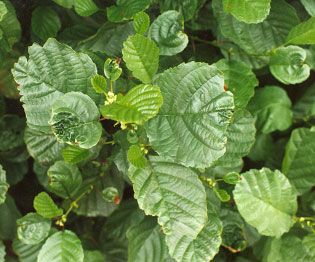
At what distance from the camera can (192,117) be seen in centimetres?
81

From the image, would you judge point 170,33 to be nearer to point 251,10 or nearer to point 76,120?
point 251,10

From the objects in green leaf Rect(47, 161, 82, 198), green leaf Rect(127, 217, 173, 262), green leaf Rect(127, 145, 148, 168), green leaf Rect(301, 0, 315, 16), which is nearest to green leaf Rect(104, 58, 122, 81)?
green leaf Rect(127, 145, 148, 168)

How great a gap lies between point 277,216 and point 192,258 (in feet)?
0.81

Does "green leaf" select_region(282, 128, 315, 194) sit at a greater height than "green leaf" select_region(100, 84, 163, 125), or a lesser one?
lesser

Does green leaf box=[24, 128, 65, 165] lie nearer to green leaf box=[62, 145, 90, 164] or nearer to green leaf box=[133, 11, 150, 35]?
green leaf box=[62, 145, 90, 164]

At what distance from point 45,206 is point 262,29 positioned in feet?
1.91

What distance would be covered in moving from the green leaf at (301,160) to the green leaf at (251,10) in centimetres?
30

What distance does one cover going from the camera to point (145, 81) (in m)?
0.86

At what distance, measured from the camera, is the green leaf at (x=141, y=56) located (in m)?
0.81

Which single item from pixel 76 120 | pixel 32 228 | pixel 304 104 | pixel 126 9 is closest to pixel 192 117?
pixel 76 120

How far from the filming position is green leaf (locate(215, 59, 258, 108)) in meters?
1.02

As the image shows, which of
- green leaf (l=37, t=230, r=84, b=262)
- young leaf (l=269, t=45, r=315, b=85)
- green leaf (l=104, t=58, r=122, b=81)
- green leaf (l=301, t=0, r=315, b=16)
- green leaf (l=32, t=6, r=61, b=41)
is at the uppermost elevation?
green leaf (l=104, t=58, r=122, b=81)

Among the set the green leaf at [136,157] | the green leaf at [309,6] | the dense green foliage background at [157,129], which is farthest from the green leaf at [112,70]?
the green leaf at [309,6]

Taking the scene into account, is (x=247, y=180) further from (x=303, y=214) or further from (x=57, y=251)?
(x=57, y=251)
